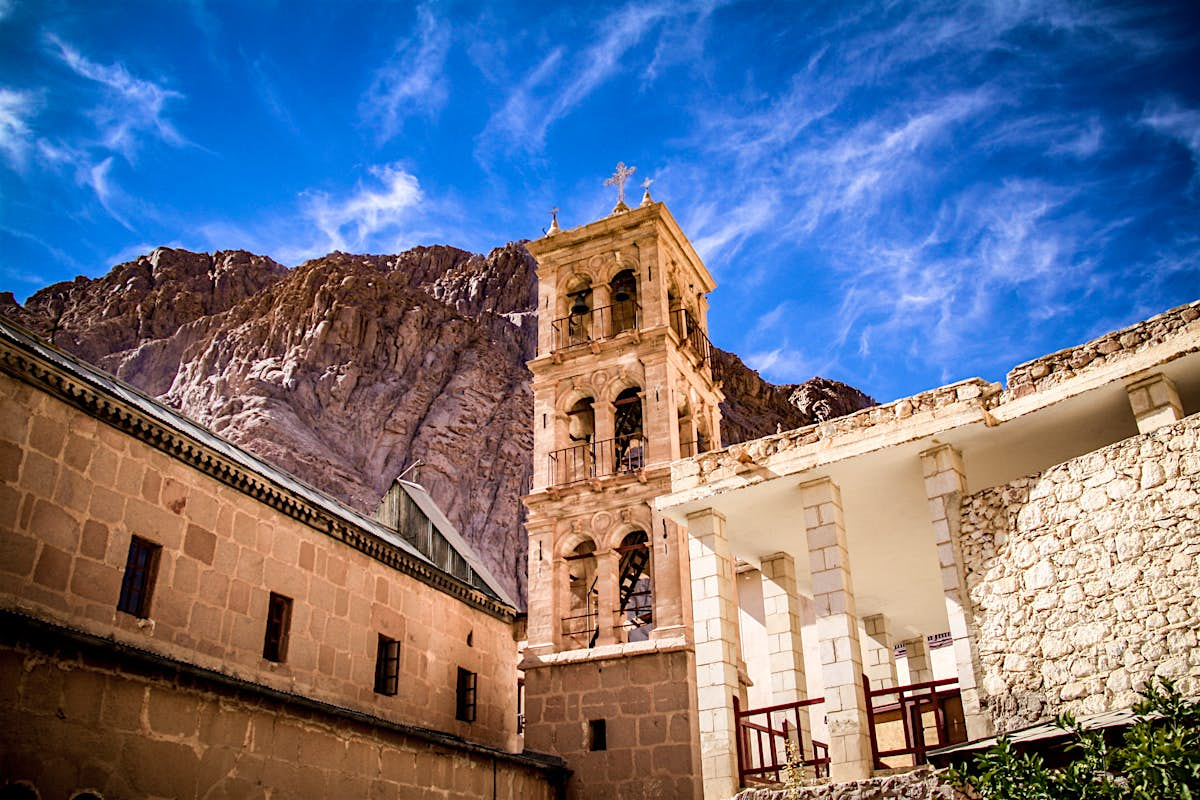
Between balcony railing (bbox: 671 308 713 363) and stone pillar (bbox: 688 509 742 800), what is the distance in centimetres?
898

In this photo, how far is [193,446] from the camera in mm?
15609

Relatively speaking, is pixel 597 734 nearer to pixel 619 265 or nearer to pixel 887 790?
pixel 887 790

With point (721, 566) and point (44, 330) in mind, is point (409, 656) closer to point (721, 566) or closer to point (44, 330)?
point (721, 566)

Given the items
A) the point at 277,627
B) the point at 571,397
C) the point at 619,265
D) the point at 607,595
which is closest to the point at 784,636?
the point at 607,595

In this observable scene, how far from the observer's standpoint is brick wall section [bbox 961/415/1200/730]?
1089 centimetres

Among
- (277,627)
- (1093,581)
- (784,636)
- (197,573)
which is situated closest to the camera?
(1093,581)

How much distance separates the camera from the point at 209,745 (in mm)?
12070

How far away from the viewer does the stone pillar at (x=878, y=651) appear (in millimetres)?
18797

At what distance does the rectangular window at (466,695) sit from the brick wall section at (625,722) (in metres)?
1.60

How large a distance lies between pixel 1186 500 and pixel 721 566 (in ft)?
22.1

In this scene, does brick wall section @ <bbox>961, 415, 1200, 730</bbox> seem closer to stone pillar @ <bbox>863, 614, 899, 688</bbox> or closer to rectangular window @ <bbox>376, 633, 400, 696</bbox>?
stone pillar @ <bbox>863, 614, 899, 688</bbox>

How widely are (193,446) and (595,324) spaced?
11520 millimetres

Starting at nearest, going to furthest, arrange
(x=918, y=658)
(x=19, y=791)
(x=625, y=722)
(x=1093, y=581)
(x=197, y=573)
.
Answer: (x=19, y=791) → (x=1093, y=581) → (x=197, y=573) → (x=625, y=722) → (x=918, y=658)

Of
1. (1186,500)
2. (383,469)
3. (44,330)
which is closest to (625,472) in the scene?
(1186,500)
